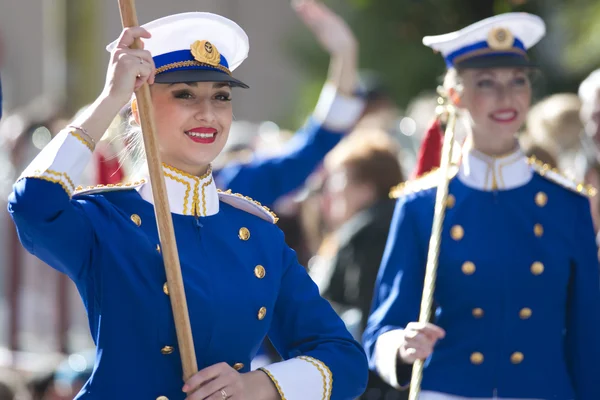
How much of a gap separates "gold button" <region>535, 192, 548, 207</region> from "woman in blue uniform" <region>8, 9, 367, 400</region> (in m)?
1.44

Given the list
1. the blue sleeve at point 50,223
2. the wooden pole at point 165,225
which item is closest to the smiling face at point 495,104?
the wooden pole at point 165,225

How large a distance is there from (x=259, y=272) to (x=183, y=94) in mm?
549

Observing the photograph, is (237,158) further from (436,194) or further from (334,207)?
(436,194)

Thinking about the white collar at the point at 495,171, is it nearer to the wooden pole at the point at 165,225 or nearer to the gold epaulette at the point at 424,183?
the gold epaulette at the point at 424,183

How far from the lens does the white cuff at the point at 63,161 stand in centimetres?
307

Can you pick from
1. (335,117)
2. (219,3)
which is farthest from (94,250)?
(219,3)

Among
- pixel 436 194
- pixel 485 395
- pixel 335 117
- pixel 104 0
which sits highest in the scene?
pixel 104 0

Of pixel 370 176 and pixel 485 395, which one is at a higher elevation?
pixel 370 176

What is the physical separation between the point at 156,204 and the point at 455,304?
174cm

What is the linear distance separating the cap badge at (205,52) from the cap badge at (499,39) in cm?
163

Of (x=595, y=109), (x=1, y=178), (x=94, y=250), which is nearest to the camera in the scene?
(x=94, y=250)

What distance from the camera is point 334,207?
6.81 m

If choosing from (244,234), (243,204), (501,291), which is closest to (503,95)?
(501,291)

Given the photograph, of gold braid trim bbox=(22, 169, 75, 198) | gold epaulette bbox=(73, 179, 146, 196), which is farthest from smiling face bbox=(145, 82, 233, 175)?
gold braid trim bbox=(22, 169, 75, 198)
